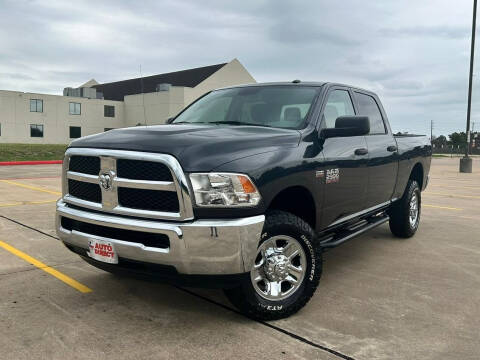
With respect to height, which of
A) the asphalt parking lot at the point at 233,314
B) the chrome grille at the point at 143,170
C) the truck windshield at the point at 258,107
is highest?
the truck windshield at the point at 258,107

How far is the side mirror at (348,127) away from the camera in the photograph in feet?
12.8

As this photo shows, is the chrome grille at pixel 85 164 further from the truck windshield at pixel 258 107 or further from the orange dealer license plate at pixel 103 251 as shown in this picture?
the truck windshield at pixel 258 107

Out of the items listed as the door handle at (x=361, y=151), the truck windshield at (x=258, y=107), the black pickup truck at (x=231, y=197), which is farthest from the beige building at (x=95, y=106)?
the black pickup truck at (x=231, y=197)

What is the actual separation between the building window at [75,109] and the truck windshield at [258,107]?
5317 centimetres

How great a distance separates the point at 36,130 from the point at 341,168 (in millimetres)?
53096

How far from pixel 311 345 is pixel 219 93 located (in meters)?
2.94

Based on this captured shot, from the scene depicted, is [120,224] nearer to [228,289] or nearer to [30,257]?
[228,289]

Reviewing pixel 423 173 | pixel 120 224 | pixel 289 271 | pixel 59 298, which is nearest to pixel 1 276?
pixel 59 298

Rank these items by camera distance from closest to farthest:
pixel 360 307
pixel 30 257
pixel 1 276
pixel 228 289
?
pixel 228 289 → pixel 360 307 → pixel 1 276 → pixel 30 257

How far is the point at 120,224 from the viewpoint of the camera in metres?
3.09

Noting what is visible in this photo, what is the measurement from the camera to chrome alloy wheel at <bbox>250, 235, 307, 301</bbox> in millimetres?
3328

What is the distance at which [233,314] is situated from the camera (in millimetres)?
3494

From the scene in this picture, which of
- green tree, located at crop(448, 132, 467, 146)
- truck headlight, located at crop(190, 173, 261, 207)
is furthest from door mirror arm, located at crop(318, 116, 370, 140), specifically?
green tree, located at crop(448, 132, 467, 146)

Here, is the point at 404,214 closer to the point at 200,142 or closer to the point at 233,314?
the point at 233,314
